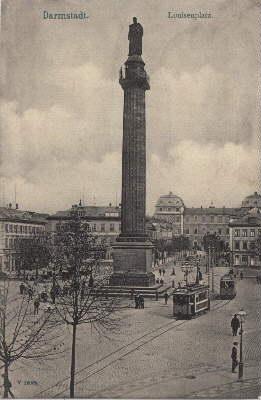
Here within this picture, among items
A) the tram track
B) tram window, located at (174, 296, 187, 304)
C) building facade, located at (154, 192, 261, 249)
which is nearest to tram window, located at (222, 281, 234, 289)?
building facade, located at (154, 192, 261, 249)

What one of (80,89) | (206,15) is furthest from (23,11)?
(206,15)

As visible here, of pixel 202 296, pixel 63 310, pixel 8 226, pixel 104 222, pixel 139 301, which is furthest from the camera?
pixel 104 222

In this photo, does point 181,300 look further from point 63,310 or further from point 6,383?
point 6,383

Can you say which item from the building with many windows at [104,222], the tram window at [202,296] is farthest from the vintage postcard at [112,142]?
the building with many windows at [104,222]

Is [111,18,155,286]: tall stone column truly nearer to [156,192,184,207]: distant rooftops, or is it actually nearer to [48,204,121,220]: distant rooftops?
[48,204,121,220]: distant rooftops

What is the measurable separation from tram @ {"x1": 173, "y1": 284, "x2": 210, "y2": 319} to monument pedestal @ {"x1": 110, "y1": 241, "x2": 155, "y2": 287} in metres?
7.15

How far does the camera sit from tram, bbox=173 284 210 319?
2275 centimetres

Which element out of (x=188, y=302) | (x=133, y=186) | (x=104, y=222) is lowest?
(x=188, y=302)

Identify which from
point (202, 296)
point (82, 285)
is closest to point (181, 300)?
point (202, 296)

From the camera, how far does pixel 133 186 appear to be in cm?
3203

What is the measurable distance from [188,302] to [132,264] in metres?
8.55

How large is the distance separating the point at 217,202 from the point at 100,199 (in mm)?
7068

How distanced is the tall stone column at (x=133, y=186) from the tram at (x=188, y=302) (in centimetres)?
725

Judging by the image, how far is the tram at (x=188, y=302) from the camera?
74.6ft
